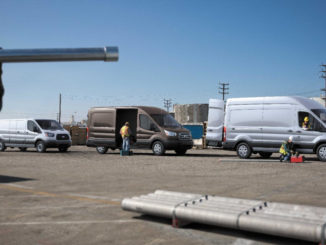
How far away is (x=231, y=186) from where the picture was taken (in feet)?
30.9

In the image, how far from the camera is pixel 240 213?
17.1 ft

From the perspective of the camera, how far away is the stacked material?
15.3ft

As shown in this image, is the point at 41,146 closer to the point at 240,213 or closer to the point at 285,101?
the point at 285,101

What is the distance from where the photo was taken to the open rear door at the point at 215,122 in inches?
803

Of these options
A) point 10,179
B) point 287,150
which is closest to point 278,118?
point 287,150

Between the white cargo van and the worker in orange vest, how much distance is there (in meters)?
4.39

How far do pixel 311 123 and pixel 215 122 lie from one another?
193 inches

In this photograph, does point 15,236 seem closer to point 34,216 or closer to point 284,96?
point 34,216

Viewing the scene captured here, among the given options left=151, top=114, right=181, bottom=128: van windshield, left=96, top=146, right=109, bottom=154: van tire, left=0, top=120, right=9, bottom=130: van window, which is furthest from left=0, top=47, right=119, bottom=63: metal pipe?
left=0, top=120, right=9, bottom=130: van window

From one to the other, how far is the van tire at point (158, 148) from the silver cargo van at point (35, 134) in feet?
20.2

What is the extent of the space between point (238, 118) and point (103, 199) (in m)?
11.9

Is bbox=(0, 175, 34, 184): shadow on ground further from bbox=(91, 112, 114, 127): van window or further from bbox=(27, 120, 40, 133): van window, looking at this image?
bbox=(27, 120, 40, 133): van window

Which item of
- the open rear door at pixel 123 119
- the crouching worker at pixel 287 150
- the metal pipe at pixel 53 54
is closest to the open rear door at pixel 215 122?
the open rear door at pixel 123 119

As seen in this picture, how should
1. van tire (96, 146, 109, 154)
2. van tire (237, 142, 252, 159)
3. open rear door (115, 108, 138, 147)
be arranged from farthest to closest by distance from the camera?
1. van tire (96, 146, 109, 154)
2. open rear door (115, 108, 138, 147)
3. van tire (237, 142, 252, 159)
